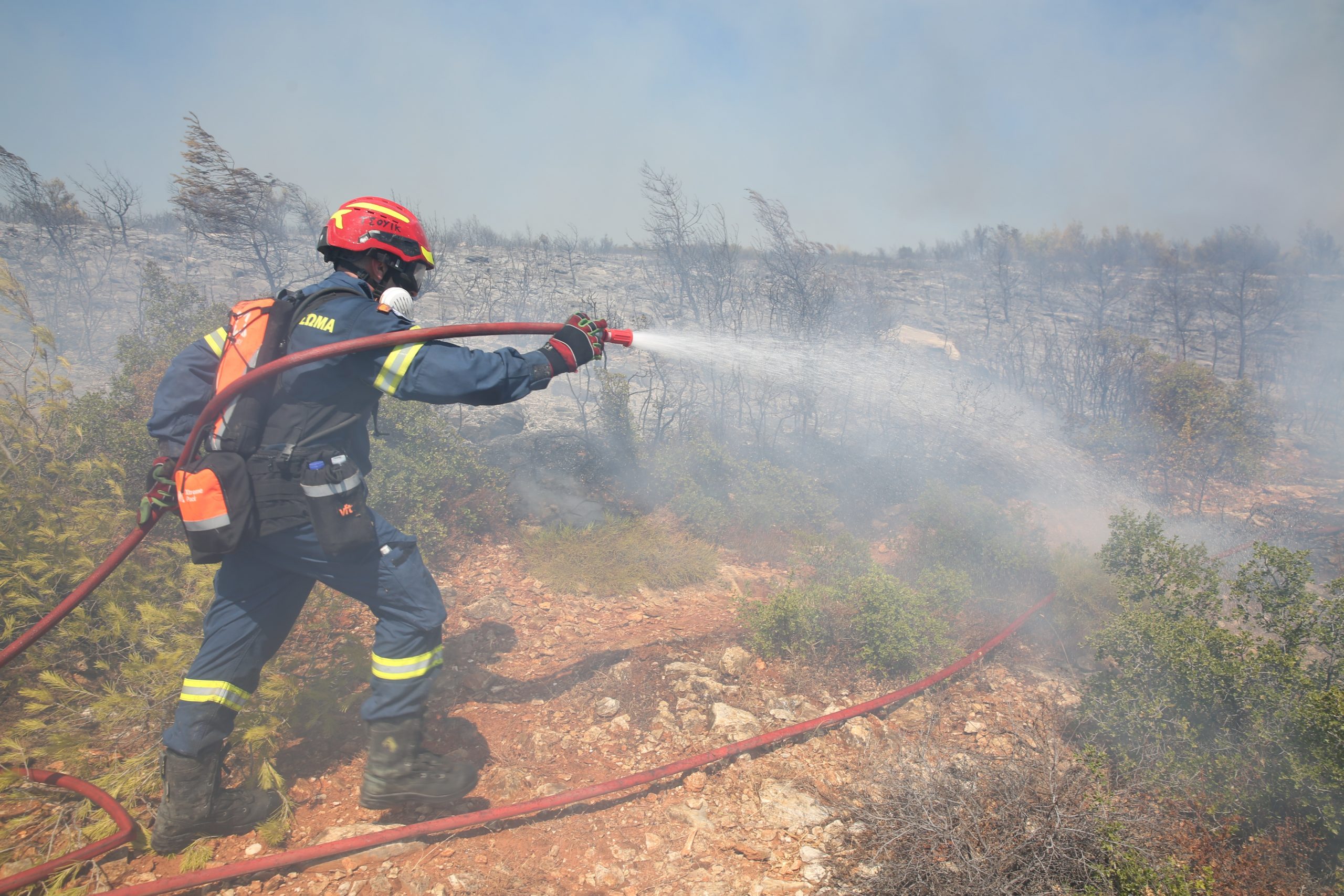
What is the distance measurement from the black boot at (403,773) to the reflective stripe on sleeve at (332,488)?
989mm

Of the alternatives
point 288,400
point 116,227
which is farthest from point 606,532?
point 116,227

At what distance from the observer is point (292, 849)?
2334mm

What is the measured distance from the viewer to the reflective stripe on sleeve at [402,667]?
2.48 m

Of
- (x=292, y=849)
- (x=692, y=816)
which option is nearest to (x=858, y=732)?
(x=692, y=816)

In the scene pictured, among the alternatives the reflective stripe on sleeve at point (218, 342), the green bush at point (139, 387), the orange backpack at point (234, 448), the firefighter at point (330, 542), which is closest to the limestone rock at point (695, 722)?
the firefighter at point (330, 542)

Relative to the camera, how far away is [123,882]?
2.18m

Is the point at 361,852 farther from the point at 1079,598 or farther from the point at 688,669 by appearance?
the point at 1079,598

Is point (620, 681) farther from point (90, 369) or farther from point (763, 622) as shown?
point (90, 369)

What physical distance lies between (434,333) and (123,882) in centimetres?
233

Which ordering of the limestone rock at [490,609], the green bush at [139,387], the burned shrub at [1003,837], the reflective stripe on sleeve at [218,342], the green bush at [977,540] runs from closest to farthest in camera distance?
the burned shrub at [1003,837]
the reflective stripe on sleeve at [218,342]
the limestone rock at [490,609]
the green bush at [139,387]
the green bush at [977,540]

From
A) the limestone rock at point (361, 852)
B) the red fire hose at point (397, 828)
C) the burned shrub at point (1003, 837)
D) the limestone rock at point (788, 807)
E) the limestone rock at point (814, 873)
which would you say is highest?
the burned shrub at point (1003, 837)

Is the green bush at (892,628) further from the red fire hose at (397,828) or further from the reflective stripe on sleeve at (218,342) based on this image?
the reflective stripe on sleeve at (218,342)

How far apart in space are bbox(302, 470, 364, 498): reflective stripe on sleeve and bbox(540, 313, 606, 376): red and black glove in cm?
89

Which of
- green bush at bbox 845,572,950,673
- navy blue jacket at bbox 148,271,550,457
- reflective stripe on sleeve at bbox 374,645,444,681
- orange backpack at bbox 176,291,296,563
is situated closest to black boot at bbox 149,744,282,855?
reflective stripe on sleeve at bbox 374,645,444,681
